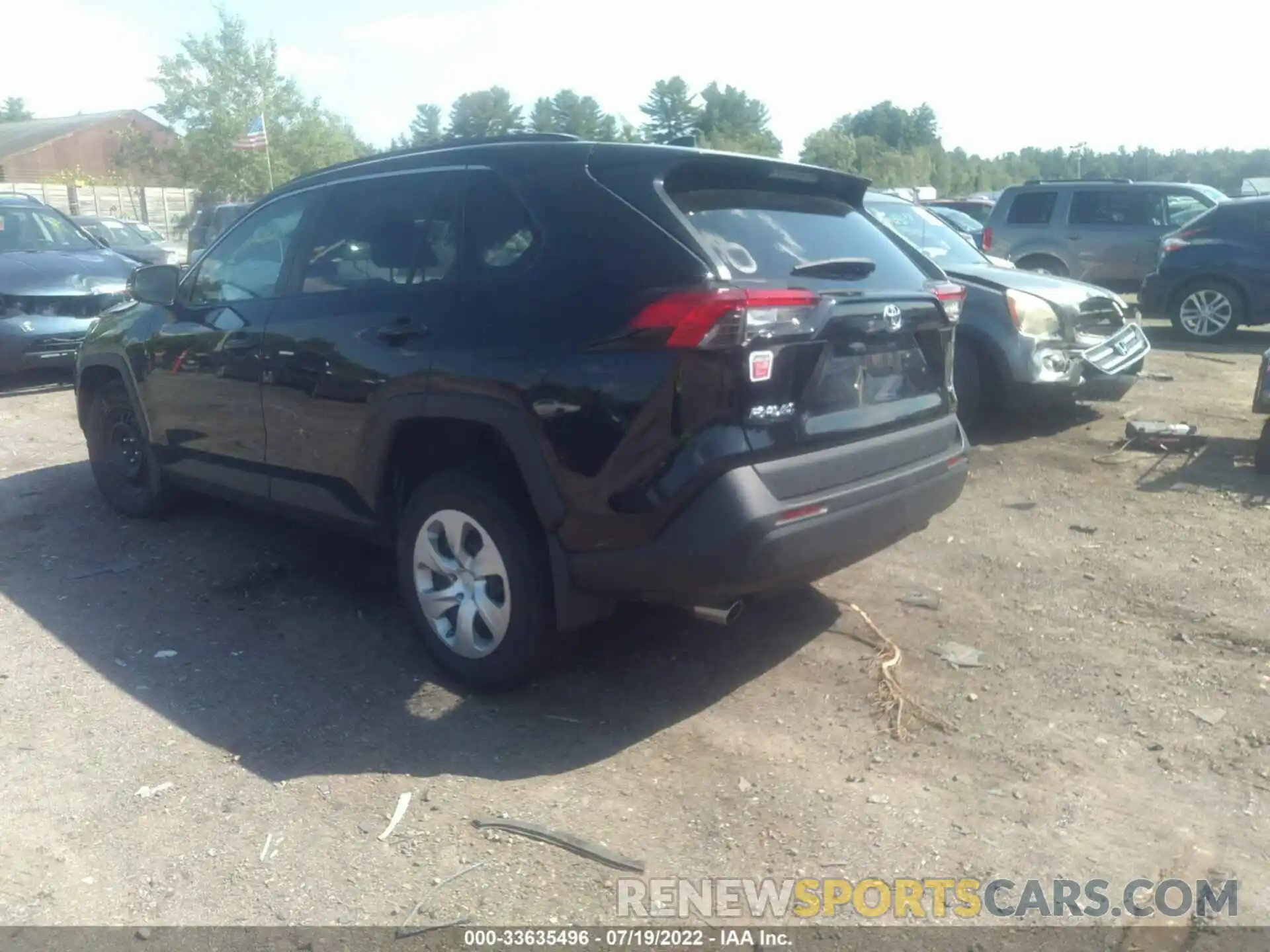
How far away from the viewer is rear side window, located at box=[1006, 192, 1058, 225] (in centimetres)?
1625

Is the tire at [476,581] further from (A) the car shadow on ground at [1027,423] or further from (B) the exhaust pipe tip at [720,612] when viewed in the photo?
(A) the car shadow on ground at [1027,423]

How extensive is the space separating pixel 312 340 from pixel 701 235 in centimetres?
186

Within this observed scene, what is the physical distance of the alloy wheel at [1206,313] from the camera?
12555 mm

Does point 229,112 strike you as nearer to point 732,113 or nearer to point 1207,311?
point 732,113

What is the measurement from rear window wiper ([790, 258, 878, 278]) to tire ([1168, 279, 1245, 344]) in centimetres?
1015

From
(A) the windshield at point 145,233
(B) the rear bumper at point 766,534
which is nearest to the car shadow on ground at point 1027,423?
(B) the rear bumper at point 766,534

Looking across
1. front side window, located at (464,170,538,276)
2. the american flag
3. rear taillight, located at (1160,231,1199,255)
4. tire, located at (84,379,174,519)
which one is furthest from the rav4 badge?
the american flag

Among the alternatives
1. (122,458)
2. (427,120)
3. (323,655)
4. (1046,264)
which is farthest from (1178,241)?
(427,120)

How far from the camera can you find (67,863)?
3324 millimetres

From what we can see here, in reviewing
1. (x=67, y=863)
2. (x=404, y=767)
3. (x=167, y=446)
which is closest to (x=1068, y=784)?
(x=404, y=767)

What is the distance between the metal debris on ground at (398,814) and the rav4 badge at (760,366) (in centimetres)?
173

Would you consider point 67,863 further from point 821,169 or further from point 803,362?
point 821,169

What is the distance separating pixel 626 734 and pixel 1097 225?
14.5 meters

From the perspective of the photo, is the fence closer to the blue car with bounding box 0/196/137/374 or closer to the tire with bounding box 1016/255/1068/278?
the blue car with bounding box 0/196/137/374
